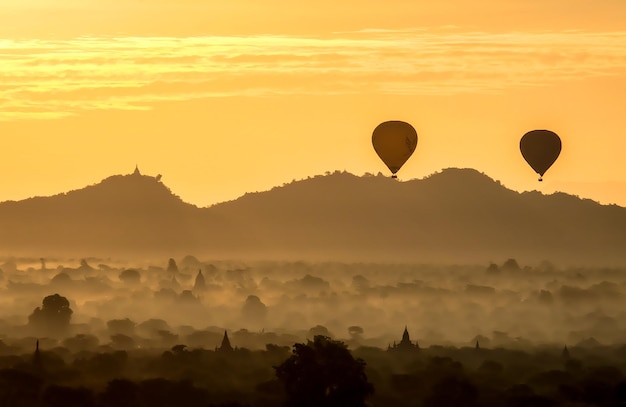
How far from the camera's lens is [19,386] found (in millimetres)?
156250

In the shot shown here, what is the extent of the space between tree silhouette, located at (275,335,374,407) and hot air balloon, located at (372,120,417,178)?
1357 inches

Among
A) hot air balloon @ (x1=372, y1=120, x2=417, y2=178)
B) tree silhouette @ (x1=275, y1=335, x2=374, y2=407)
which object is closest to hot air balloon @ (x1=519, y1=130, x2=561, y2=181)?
hot air balloon @ (x1=372, y1=120, x2=417, y2=178)

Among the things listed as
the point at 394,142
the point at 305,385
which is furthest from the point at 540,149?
the point at 305,385

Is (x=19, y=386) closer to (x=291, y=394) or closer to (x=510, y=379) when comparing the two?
(x=291, y=394)

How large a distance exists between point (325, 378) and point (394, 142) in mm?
44375

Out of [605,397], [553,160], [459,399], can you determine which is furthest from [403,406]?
[553,160]

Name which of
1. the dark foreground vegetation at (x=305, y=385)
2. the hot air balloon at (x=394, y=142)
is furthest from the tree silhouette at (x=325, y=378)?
the hot air balloon at (x=394, y=142)

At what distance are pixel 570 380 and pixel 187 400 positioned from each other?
2009 inches

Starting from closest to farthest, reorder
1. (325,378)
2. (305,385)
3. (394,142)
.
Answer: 1. (325,378)
2. (305,385)
3. (394,142)

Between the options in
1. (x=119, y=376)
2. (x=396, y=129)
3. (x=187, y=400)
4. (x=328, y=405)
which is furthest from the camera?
(x=119, y=376)

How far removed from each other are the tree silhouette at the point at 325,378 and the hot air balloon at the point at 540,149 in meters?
45.4

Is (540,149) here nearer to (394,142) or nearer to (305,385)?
(394,142)

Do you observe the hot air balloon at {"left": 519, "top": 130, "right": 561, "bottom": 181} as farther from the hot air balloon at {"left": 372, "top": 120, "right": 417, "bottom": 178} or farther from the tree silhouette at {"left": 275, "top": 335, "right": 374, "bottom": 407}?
the tree silhouette at {"left": 275, "top": 335, "right": 374, "bottom": 407}

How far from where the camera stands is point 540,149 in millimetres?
169000
